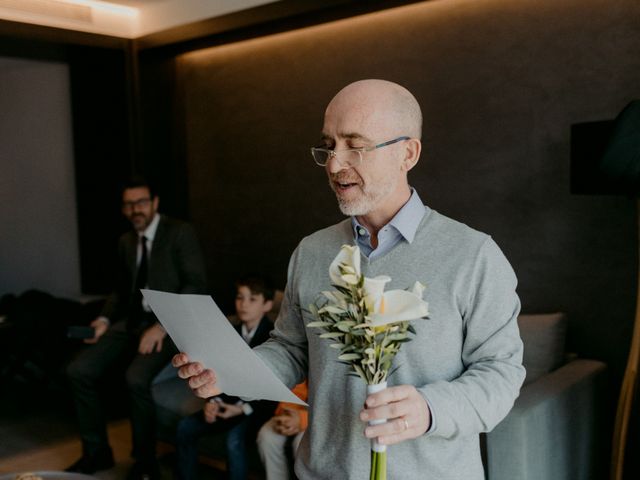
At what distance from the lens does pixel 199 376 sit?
5.22 feet

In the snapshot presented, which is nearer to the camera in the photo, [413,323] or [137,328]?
[413,323]

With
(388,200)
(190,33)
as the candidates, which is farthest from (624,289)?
(190,33)

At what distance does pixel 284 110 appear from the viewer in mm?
4707

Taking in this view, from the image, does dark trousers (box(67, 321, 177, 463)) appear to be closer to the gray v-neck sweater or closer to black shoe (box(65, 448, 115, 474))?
black shoe (box(65, 448, 115, 474))

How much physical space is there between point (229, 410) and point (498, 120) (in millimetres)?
2032

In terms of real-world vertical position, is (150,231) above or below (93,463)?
above

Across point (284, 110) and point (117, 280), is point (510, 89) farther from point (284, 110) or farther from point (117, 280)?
point (117, 280)

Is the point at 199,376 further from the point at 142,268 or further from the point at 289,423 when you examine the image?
the point at 142,268

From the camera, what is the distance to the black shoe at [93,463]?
4066mm

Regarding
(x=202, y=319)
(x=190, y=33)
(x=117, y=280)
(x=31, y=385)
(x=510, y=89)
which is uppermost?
(x=190, y=33)

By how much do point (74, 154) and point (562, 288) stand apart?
14.2 ft

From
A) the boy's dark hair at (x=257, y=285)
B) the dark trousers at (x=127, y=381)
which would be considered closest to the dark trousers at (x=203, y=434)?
the dark trousers at (x=127, y=381)

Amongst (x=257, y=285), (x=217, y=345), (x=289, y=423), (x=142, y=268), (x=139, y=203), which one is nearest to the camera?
(x=217, y=345)

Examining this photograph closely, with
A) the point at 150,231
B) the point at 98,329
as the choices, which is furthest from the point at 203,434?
the point at 150,231
